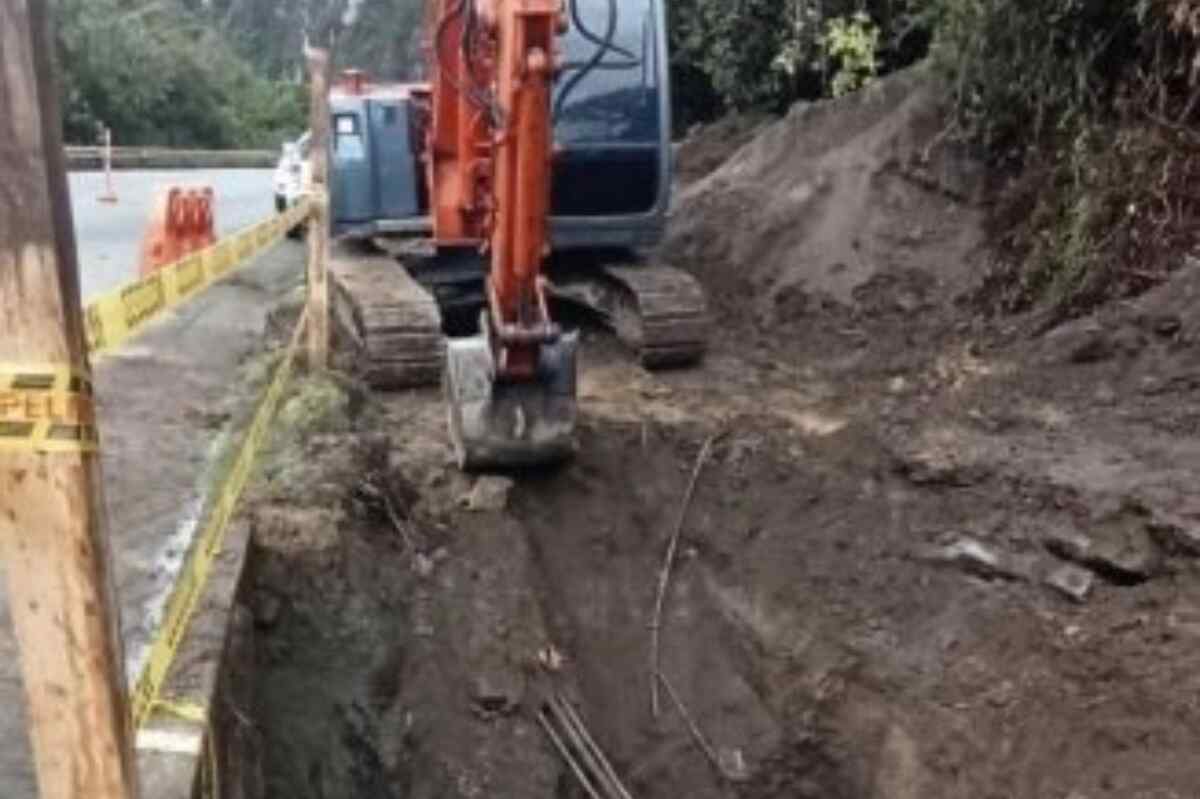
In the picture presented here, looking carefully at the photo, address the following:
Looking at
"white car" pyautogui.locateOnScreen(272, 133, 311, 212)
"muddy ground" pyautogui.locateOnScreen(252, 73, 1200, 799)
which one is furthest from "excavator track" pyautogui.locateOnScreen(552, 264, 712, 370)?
"white car" pyautogui.locateOnScreen(272, 133, 311, 212)

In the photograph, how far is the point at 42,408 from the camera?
2316 mm

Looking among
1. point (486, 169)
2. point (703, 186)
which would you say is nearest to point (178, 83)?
point (703, 186)

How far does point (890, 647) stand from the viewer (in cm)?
669

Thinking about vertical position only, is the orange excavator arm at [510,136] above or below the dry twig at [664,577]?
above

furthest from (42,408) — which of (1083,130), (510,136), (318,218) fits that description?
(1083,130)

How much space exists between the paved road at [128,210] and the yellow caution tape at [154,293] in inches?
92.1

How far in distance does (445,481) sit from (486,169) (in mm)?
1842

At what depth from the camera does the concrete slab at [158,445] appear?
4.83 meters

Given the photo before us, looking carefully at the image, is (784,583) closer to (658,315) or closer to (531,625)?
(531,625)

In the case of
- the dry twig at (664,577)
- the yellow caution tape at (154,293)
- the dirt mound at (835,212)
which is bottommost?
the dry twig at (664,577)

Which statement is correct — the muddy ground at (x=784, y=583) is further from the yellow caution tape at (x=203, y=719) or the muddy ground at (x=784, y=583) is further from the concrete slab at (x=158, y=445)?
the yellow caution tape at (x=203, y=719)

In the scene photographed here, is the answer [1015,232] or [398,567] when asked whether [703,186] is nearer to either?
[1015,232]

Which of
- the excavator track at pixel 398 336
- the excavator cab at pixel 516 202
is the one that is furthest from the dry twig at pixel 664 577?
the excavator track at pixel 398 336

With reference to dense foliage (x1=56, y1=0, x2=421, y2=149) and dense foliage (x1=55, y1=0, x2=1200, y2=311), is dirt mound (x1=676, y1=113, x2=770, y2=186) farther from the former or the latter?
dense foliage (x1=56, y1=0, x2=421, y2=149)
